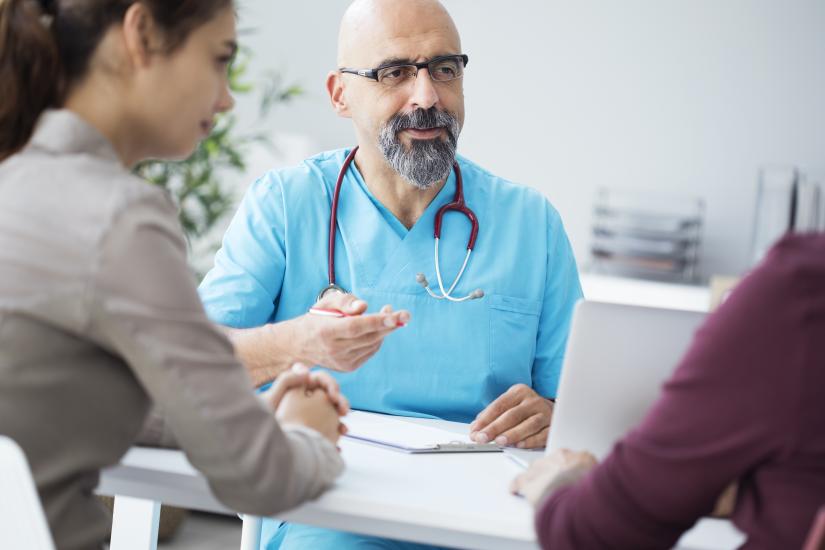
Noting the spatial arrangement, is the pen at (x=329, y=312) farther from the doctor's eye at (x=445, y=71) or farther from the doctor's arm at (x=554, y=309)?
the doctor's eye at (x=445, y=71)

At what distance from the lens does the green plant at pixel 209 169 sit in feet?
11.4

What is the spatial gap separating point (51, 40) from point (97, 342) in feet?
1.06

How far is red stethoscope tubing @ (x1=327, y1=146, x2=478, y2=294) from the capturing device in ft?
6.35

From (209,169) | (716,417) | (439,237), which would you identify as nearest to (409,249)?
(439,237)

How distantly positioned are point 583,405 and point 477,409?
0.62 metres

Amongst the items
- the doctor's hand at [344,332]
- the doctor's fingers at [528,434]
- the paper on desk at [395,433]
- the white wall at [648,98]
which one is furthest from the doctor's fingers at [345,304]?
the white wall at [648,98]

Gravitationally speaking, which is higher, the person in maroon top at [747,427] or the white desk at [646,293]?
the person in maroon top at [747,427]

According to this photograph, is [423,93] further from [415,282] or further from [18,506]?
[18,506]

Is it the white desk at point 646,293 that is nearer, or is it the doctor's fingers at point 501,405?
the doctor's fingers at point 501,405

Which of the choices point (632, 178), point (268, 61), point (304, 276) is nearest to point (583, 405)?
point (304, 276)

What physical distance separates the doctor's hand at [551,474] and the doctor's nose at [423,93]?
3.09 feet

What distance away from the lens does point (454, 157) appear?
2.06 m

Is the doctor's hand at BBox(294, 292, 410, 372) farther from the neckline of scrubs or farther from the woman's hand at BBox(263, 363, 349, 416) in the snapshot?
the neckline of scrubs

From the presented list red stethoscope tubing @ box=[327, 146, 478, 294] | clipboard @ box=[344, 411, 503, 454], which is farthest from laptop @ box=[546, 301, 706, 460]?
red stethoscope tubing @ box=[327, 146, 478, 294]
